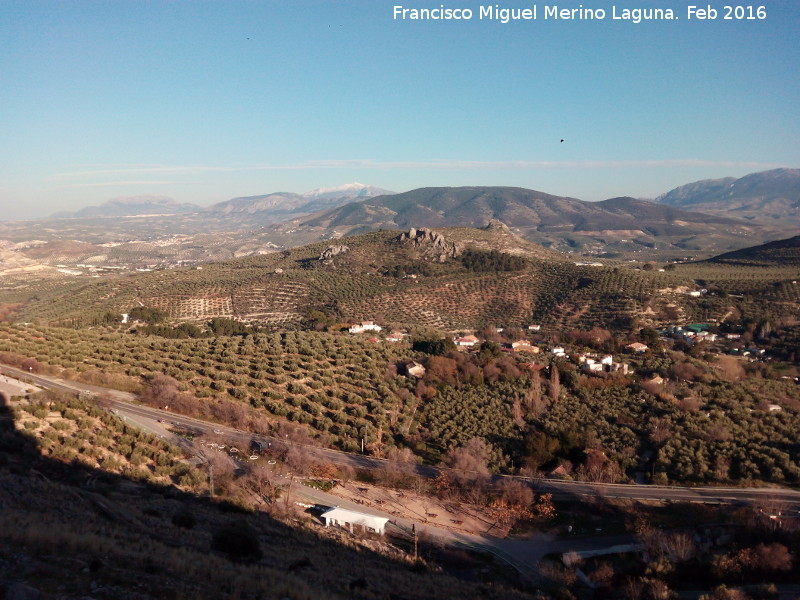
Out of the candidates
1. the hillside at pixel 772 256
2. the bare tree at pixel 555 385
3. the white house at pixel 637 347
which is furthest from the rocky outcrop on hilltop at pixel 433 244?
the hillside at pixel 772 256

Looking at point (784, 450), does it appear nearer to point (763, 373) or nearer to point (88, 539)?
point (763, 373)

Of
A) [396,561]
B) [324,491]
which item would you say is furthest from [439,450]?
[396,561]

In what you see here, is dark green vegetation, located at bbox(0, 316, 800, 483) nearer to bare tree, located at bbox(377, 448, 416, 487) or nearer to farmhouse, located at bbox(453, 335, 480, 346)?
bare tree, located at bbox(377, 448, 416, 487)

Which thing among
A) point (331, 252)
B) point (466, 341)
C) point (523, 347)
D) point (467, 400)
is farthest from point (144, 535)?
point (331, 252)

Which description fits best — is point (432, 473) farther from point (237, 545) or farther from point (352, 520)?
point (237, 545)

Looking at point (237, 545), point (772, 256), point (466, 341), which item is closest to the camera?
point (237, 545)

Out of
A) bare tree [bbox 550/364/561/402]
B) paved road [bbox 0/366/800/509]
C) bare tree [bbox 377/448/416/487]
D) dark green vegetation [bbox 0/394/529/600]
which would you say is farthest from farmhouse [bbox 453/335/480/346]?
dark green vegetation [bbox 0/394/529/600]

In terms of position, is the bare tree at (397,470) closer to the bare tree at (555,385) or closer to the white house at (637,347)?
the bare tree at (555,385)
